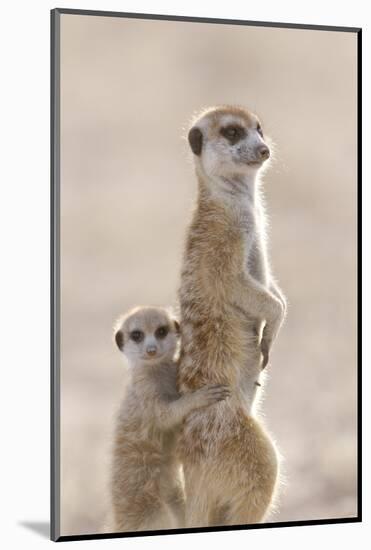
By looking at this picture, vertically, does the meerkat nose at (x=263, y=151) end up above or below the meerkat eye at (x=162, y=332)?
above

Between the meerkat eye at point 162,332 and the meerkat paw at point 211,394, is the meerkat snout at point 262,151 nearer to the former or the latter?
the meerkat eye at point 162,332

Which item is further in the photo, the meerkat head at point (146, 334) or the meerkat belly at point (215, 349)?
the meerkat belly at point (215, 349)

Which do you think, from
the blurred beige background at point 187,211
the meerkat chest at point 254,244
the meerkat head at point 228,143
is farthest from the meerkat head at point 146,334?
the meerkat head at point 228,143

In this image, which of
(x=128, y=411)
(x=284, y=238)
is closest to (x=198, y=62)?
(x=284, y=238)

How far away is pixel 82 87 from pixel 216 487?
1.66m

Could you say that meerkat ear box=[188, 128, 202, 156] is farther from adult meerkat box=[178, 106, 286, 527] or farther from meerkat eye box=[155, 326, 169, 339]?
meerkat eye box=[155, 326, 169, 339]

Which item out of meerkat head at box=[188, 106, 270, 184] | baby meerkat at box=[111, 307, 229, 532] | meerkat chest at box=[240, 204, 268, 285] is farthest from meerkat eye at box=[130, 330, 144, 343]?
meerkat head at box=[188, 106, 270, 184]

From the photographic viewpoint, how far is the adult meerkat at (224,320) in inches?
217

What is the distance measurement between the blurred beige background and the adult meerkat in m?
0.13

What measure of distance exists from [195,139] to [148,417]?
3.62 ft

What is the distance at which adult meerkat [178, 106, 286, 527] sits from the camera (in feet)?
18.1

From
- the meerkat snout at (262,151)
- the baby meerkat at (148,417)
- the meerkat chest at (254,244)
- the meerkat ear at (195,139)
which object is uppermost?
the meerkat ear at (195,139)

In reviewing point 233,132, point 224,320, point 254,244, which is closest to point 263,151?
point 233,132

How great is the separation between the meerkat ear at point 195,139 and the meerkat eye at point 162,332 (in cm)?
71
